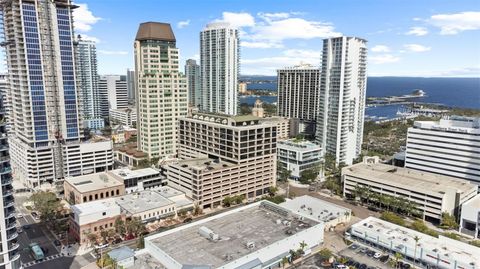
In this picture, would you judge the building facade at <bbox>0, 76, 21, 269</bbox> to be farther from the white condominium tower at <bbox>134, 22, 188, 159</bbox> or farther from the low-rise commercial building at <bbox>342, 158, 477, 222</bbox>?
the low-rise commercial building at <bbox>342, 158, 477, 222</bbox>

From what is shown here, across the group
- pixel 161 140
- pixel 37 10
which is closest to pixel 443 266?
pixel 161 140

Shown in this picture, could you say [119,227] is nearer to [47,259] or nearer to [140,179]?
[47,259]

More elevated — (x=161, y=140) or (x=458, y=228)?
(x=161, y=140)

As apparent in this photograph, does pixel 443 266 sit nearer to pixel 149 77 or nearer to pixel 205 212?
pixel 205 212

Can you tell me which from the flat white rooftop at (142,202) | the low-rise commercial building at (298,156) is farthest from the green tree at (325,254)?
the low-rise commercial building at (298,156)

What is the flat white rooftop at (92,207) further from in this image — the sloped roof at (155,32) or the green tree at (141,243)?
the sloped roof at (155,32)

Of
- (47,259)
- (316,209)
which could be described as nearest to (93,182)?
(47,259)
